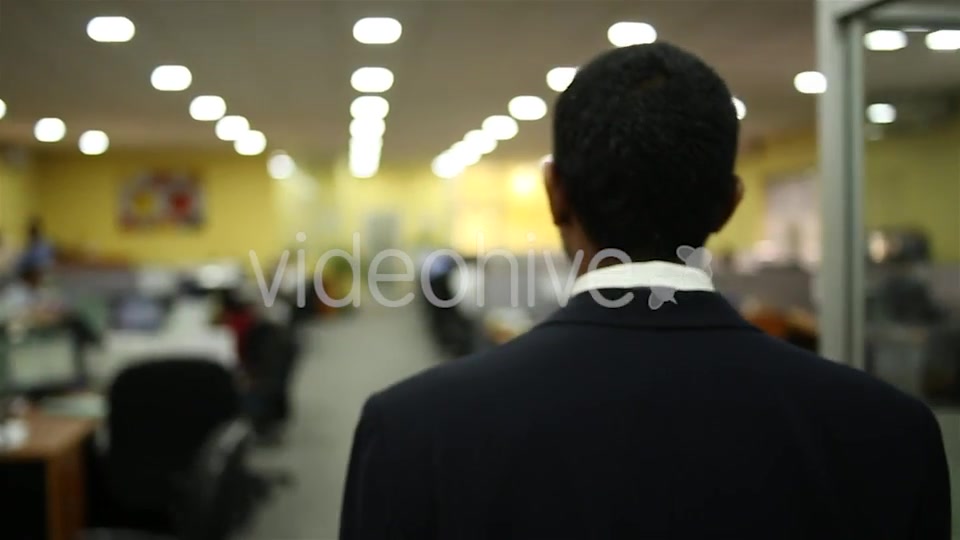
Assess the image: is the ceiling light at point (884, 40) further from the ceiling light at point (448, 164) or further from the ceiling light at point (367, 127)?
the ceiling light at point (448, 164)

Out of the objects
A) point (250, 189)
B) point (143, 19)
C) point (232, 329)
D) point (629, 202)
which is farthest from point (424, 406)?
point (250, 189)

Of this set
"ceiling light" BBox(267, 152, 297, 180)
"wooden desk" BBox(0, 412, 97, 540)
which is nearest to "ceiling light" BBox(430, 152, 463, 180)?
"ceiling light" BBox(267, 152, 297, 180)

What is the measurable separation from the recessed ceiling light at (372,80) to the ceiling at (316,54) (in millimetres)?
25

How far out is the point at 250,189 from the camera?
1105 cm

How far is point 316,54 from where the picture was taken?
2.23 metres

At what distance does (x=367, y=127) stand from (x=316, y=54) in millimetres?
1098

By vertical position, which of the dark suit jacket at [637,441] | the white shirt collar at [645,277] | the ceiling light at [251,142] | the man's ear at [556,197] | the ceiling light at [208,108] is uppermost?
the ceiling light at [208,108]

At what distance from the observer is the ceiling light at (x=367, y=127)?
3.14 m

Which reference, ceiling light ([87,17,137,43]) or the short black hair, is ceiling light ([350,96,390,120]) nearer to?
ceiling light ([87,17,137,43])

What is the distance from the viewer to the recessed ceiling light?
93.6 inches

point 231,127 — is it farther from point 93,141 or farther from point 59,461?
point 59,461

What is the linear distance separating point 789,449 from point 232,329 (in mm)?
5775

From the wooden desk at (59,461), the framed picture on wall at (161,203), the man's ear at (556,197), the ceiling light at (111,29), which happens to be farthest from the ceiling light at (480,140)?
the framed picture on wall at (161,203)

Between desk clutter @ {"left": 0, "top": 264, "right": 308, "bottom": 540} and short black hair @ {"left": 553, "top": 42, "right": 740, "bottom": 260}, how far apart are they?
7.45 feet
